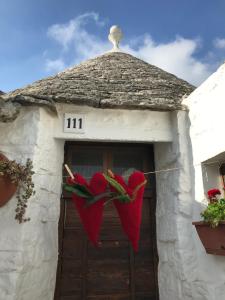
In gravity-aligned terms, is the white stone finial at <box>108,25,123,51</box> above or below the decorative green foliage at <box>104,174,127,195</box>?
above

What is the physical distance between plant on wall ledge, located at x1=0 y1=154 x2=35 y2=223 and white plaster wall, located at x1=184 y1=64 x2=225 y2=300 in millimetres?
1827

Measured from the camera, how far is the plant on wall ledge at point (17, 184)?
8.57ft

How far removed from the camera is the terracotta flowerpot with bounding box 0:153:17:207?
2.60m

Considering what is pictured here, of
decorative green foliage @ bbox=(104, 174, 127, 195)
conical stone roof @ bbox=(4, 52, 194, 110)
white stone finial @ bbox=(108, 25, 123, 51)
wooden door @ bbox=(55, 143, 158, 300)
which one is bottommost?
wooden door @ bbox=(55, 143, 158, 300)

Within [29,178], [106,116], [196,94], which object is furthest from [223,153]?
[29,178]

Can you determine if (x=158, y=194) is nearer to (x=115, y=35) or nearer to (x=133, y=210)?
(x=133, y=210)

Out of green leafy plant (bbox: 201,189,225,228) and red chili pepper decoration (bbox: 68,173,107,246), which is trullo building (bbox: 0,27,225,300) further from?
red chili pepper decoration (bbox: 68,173,107,246)

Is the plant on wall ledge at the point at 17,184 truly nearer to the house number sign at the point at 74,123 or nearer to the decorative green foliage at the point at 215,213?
the house number sign at the point at 74,123

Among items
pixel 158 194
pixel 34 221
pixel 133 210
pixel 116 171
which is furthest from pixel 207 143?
pixel 34 221

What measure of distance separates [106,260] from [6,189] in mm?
1572

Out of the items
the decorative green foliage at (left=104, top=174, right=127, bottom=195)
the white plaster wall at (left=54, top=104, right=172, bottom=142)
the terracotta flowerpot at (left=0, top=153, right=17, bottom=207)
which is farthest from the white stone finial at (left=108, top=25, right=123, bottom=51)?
the decorative green foliage at (left=104, top=174, right=127, bottom=195)

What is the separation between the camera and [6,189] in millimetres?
2627

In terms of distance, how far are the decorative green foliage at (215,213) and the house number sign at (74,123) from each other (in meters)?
1.70

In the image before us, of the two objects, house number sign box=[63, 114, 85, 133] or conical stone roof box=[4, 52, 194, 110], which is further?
house number sign box=[63, 114, 85, 133]
